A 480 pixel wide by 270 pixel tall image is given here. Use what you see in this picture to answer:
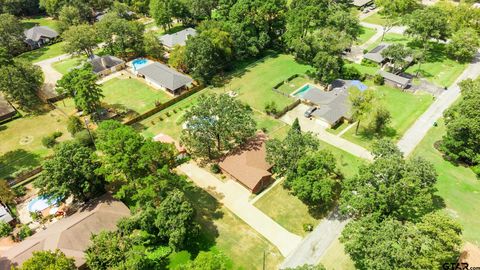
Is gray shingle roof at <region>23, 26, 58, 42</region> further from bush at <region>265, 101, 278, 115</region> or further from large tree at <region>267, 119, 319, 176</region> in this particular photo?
large tree at <region>267, 119, 319, 176</region>

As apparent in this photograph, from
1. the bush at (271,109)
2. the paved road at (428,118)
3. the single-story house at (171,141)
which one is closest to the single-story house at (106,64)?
the single-story house at (171,141)

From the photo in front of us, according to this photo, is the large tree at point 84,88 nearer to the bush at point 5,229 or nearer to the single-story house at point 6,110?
the single-story house at point 6,110

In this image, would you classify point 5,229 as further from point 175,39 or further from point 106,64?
point 175,39

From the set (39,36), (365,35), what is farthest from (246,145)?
(39,36)

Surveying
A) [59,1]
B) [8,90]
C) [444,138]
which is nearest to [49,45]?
[59,1]

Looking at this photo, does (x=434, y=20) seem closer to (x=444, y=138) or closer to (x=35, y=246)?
(x=444, y=138)
